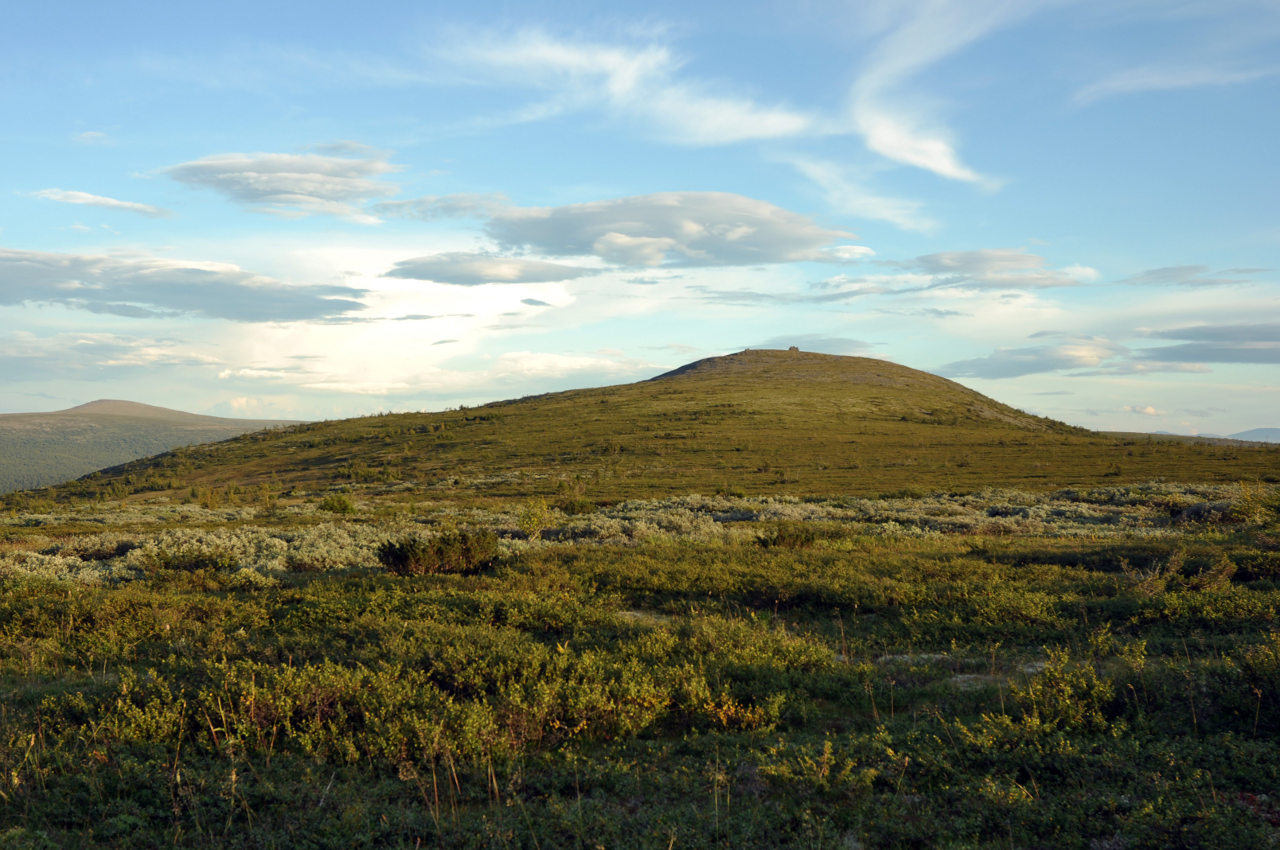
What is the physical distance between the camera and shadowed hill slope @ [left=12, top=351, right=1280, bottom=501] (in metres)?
47.1

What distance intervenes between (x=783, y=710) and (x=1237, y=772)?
341 centimetres

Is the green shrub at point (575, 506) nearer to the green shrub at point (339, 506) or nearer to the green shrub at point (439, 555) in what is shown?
the green shrub at point (339, 506)

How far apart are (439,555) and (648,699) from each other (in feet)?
31.4

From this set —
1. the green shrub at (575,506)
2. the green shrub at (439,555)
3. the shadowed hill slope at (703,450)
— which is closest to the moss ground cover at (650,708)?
the green shrub at (439,555)

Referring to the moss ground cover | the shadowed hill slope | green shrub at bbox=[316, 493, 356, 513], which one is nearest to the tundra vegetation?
the moss ground cover

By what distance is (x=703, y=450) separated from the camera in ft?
210

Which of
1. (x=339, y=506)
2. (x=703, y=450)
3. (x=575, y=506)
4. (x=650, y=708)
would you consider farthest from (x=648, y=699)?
(x=703, y=450)

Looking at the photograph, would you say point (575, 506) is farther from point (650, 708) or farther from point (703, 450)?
point (703, 450)

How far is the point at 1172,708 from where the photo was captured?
6.08m

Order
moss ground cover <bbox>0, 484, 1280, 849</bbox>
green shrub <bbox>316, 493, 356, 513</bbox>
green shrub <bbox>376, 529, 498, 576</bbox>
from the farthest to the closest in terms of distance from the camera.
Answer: green shrub <bbox>316, 493, 356, 513</bbox> < green shrub <bbox>376, 529, 498, 576</bbox> < moss ground cover <bbox>0, 484, 1280, 849</bbox>

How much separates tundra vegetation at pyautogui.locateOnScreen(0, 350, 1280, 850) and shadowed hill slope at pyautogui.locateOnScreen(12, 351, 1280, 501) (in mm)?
26816

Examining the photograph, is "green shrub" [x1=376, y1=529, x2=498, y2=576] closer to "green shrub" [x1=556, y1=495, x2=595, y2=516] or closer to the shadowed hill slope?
"green shrub" [x1=556, y1=495, x2=595, y2=516]

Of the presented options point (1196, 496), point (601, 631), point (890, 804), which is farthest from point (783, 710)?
point (1196, 496)

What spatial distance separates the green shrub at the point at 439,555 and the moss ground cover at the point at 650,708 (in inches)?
51.5
